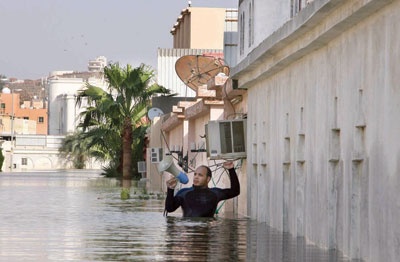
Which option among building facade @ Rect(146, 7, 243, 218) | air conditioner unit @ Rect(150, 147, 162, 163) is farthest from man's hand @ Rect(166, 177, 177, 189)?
air conditioner unit @ Rect(150, 147, 162, 163)

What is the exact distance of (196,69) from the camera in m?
37.4

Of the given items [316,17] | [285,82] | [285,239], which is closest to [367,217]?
[316,17]

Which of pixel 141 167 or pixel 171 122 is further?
pixel 141 167

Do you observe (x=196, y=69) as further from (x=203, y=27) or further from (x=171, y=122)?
(x=203, y=27)

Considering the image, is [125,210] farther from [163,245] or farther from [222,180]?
[163,245]

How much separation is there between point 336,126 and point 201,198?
634cm

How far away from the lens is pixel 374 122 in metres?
12.2

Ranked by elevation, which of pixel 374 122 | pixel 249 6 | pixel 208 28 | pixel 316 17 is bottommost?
pixel 374 122

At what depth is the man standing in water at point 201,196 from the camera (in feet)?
65.4

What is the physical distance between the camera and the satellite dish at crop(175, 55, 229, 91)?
36.6m

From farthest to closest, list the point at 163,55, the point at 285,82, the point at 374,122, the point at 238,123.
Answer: the point at 163,55, the point at 238,123, the point at 285,82, the point at 374,122

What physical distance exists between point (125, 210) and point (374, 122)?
14.1m

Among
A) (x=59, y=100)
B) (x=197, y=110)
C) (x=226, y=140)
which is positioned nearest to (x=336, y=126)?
(x=226, y=140)

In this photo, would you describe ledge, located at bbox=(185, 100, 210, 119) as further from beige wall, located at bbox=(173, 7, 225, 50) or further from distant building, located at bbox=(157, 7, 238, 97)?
beige wall, located at bbox=(173, 7, 225, 50)
